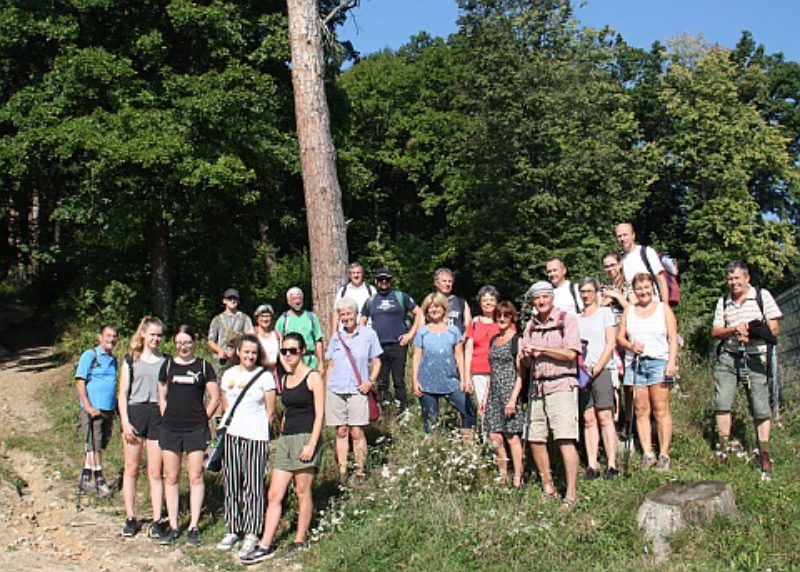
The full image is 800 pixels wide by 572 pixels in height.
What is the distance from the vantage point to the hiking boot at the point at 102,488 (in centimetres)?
840

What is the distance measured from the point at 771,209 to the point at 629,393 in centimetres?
3458

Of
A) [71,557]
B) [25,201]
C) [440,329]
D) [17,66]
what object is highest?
[17,66]

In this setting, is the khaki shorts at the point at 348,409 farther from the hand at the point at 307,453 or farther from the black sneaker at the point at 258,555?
the black sneaker at the point at 258,555

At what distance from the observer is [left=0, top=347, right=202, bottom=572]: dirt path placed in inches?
259

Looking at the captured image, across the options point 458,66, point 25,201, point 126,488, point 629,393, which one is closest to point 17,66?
point 25,201

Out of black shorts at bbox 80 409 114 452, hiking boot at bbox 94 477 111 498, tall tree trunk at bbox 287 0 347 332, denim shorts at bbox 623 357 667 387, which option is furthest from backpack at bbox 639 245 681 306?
hiking boot at bbox 94 477 111 498

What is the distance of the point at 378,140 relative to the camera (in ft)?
109

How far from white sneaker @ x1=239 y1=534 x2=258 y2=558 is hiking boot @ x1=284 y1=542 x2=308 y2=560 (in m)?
0.28

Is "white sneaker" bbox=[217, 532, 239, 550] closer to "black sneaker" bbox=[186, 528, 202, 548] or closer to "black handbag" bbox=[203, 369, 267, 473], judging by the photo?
"black sneaker" bbox=[186, 528, 202, 548]

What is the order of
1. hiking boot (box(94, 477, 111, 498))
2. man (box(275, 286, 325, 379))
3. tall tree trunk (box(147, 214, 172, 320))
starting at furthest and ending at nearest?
→ tall tree trunk (box(147, 214, 172, 320))
man (box(275, 286, 325, 379))
hiking boot (box(94, 477, 111, 498))

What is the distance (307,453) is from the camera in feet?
20.9

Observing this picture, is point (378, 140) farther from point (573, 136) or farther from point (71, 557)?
point (71, 557)

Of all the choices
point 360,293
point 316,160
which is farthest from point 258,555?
point 316,160

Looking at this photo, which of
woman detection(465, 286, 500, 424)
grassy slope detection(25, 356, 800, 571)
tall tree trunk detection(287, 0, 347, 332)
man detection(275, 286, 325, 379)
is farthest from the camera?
tall tree trunk detection(287, 0, 347, 332)
